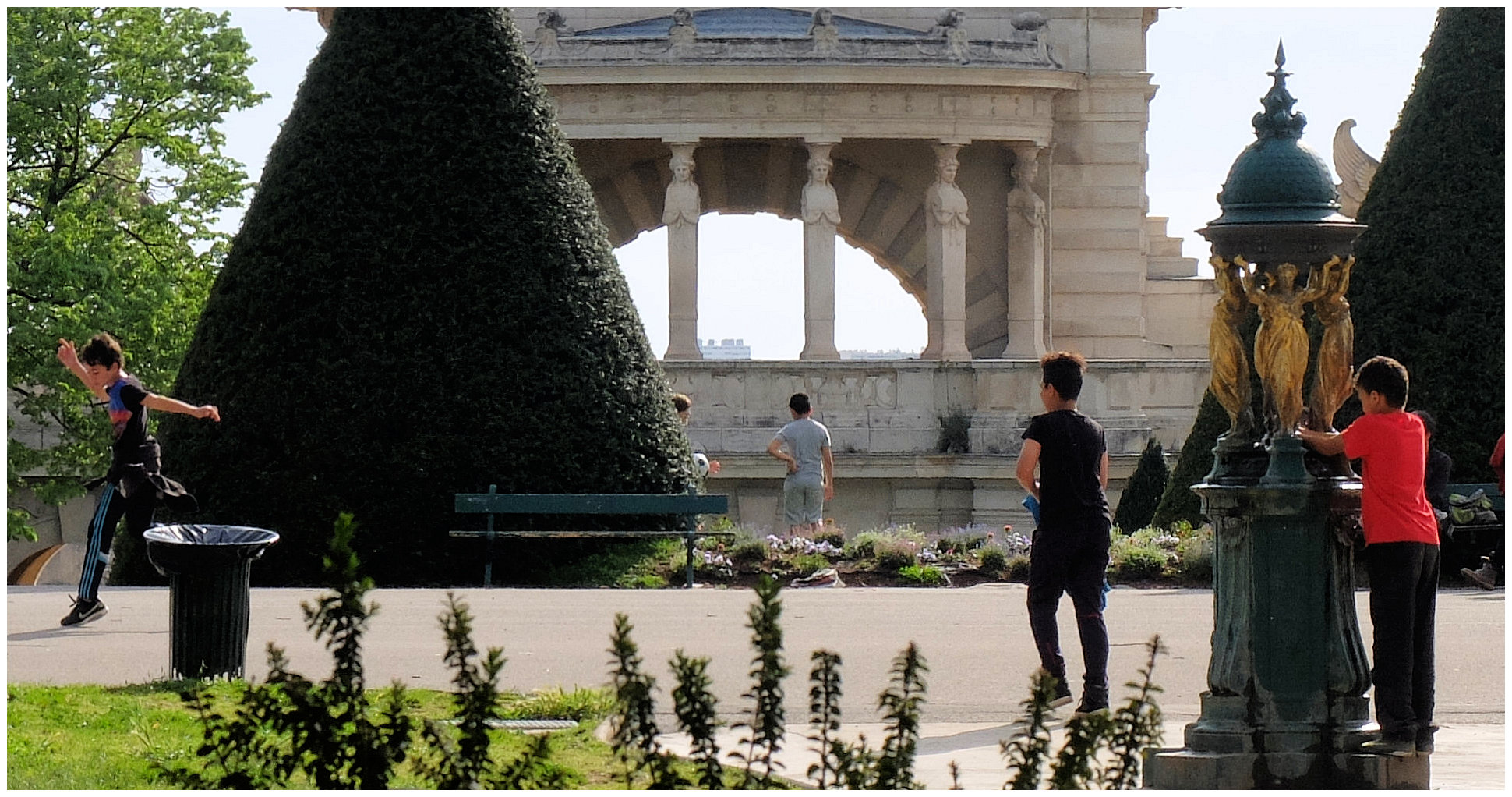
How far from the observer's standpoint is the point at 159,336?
2992 cm

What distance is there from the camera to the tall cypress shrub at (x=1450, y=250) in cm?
1833

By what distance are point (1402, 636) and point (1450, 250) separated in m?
10.5

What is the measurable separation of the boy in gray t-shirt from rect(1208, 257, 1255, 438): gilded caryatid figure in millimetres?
10492

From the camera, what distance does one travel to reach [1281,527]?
27.6 feet

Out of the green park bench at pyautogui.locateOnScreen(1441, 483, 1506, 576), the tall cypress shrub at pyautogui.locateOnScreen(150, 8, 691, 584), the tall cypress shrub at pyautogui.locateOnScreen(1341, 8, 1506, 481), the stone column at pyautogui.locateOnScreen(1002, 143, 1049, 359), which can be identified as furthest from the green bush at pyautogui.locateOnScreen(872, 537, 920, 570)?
the stone column at pyautogui.locateOnScreen(1002, 143, 1049, 359)

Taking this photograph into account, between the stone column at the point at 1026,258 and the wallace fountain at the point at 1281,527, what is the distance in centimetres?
2766

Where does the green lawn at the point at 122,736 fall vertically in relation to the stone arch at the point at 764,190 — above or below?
below

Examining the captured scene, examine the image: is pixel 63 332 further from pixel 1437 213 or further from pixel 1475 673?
pixel 1475 673

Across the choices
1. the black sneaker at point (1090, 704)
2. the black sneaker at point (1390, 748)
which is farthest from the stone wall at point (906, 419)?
the black sneaker at point (1390, 748)

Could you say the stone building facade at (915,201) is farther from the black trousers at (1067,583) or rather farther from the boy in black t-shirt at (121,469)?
the black trousers at (1067,583)

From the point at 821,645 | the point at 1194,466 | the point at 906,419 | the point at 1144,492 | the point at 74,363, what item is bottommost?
the point at 821,645

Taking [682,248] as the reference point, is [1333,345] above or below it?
below

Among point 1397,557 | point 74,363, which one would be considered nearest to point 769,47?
point 74,363

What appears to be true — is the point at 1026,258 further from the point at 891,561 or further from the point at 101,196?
the point at 891,561
